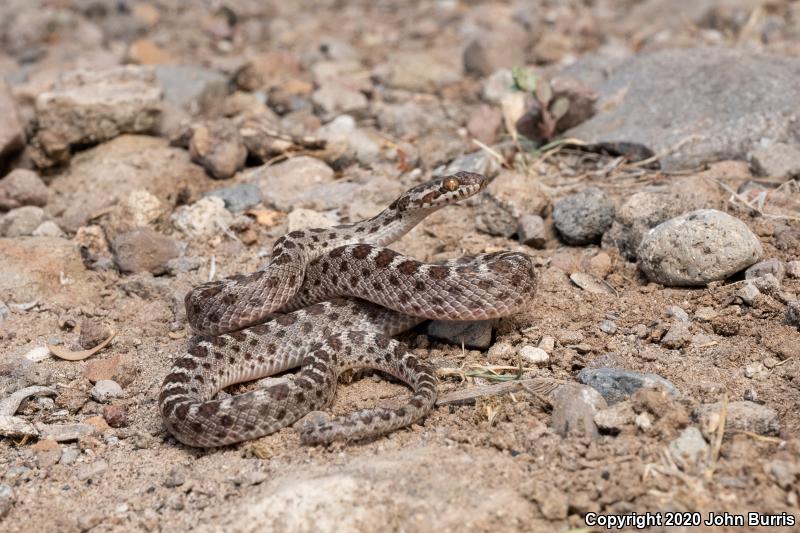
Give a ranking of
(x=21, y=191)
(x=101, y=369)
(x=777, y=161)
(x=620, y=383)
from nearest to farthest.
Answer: (x=620, y=383)
(x=101, y=369)
(x=777, y=161)
(x=21, y=191)

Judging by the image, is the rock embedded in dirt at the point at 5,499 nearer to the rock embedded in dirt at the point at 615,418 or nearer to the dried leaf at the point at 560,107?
the rock embedded in dirt at the point at 615,418

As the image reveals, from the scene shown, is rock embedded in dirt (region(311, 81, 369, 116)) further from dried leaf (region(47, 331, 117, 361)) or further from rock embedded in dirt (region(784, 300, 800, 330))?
rock embedded in dirt (region(784, 300, 800, 330))

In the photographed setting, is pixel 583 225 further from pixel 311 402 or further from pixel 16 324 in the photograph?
pixel 16 324

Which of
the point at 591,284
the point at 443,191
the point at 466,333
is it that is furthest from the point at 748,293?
the point at 443,191

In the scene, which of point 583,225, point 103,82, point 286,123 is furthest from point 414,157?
point 103,82

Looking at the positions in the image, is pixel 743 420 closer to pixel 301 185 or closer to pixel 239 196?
pixel 301 185

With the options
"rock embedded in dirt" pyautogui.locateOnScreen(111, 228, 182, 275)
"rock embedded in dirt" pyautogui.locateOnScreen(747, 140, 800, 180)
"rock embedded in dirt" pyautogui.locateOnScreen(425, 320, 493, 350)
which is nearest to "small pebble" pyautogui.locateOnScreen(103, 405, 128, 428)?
"rock embedded in dirt" pyautogui.locateOnScreen(111, 228, 182, 275)
